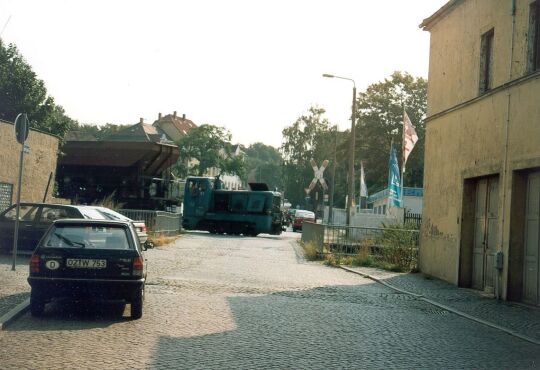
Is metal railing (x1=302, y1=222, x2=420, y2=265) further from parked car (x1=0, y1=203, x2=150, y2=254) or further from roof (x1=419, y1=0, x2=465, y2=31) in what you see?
parked car (x1=0, y1=203, x2=150, y2=254)

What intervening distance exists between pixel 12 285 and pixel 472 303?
27.9 ft

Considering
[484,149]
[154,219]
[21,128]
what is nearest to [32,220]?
[21,128]

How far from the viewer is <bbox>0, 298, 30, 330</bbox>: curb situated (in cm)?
854

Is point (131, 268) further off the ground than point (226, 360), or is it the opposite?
point (131, 268)

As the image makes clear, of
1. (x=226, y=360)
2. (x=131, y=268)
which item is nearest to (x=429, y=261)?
(x=131, y=268)

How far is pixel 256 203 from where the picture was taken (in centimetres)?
4138

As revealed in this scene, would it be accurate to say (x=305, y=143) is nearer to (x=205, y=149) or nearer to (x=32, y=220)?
(x=205, y=149)

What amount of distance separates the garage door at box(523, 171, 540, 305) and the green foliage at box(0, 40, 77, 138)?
38192 millimetres

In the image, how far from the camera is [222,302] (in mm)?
11961

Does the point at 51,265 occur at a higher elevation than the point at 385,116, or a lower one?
lower

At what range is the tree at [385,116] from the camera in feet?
198

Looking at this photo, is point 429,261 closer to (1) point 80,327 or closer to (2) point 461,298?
(2) point 461,298

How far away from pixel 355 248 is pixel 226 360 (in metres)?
17.2

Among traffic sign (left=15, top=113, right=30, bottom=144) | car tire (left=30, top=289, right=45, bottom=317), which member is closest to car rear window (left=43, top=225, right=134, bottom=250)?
car tire (left=30, top=289, right=45, bottom=317)
